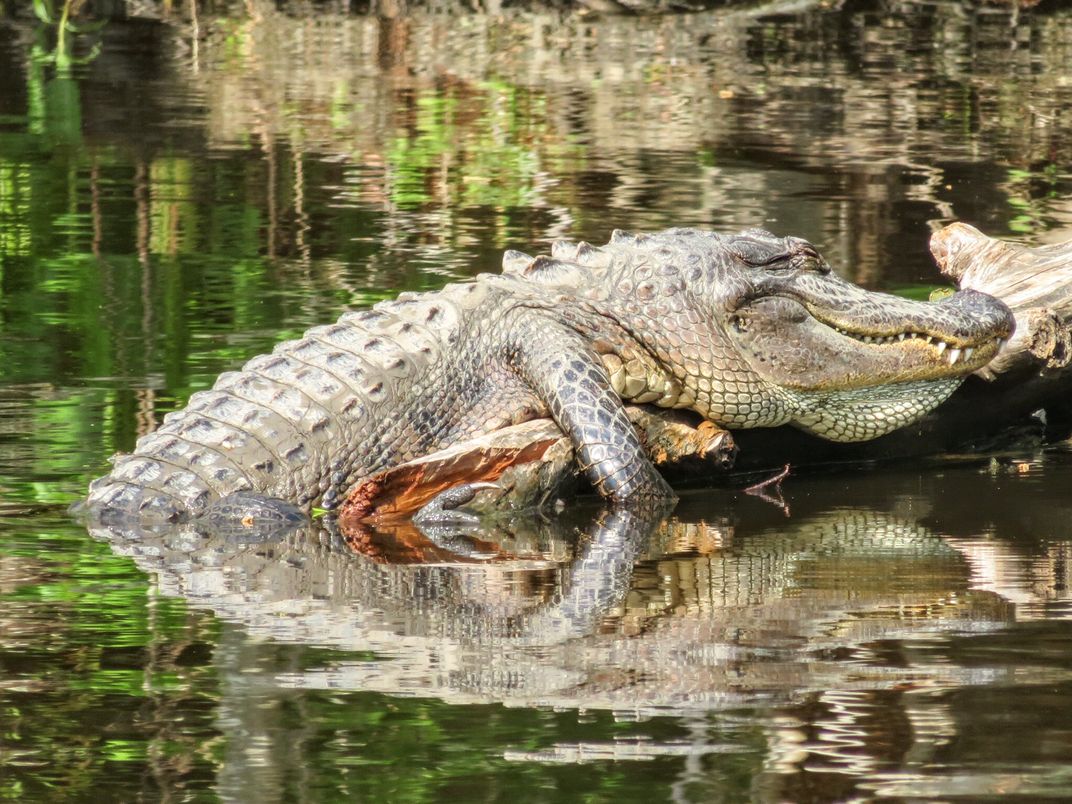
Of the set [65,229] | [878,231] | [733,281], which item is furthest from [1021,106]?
[733,281]

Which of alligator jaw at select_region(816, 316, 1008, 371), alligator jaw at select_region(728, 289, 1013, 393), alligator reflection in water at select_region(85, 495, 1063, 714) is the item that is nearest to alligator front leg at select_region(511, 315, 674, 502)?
alligator reflection in water at select_region(85, 495, 1063, 714)

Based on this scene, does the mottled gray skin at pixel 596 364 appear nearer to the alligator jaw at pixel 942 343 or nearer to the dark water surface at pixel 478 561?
the alligator jaw at pixel 942 343

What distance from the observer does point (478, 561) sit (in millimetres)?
5281

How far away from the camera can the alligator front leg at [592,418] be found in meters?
5.98

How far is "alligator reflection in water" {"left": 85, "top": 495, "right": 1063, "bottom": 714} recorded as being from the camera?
3982mm

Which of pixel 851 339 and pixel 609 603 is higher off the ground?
pixel 851 339

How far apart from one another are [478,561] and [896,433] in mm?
2072

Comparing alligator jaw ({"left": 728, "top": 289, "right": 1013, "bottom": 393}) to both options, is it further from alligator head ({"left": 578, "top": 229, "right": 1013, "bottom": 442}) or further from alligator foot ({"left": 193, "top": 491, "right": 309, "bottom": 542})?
alligator foot ({"left": 193, "top": 491, "right": 309, "bottom": 542})

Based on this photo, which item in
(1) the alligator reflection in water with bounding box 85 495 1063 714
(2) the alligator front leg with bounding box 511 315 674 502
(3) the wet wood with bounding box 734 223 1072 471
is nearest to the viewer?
(1) the alligator reflection in water with bounding box 85 495 1063 714

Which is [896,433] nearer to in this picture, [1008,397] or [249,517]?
[1008,397]

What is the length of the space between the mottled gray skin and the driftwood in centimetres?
12

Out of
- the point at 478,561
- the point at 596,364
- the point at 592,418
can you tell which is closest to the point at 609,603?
the point at 478,561

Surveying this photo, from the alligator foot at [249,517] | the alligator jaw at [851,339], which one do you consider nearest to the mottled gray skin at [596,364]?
the alligator jaw at [851,339]

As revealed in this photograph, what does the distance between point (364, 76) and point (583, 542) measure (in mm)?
12662
